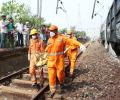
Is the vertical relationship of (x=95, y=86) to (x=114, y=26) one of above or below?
below

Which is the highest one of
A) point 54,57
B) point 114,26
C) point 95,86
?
point 114,26

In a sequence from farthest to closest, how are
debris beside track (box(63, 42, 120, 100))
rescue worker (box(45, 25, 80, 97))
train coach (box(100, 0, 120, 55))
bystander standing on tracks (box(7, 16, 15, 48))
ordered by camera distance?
bystander standing on tracks (box(7, 16, 15, 48)), train coach (box(100, 0, 120, 55)), debris beside track (box(63, 42, 120, 100)), rescue worker (box(45, 25, 80, 97))

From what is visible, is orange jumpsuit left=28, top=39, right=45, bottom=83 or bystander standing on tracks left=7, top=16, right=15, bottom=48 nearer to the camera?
orange jumpsuit left=28, top=39, right=45, bottom=83

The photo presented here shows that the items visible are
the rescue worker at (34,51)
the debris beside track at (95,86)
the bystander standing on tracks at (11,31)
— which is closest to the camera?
the debris beside track at (95,86)

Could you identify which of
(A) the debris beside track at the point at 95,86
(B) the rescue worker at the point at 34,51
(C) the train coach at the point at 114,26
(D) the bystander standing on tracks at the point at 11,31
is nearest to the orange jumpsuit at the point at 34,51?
(B) the rescue worker at the point at 34,51

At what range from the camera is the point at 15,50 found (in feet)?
53.3

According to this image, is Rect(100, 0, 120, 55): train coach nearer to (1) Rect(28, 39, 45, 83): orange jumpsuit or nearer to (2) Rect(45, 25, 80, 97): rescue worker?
(1) Rect(28, 39, 45, 83): orange jumpsuit

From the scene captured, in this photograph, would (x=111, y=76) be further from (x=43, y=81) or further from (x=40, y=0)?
(x=40, y=0)

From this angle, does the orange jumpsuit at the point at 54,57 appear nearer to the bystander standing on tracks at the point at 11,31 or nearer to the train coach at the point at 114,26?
the train coach at the point at 114,26

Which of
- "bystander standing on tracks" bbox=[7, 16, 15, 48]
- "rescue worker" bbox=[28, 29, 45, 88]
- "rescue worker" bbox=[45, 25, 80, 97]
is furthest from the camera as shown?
"bystander standing on tracks" bbox=[7, 16, 15, 48]

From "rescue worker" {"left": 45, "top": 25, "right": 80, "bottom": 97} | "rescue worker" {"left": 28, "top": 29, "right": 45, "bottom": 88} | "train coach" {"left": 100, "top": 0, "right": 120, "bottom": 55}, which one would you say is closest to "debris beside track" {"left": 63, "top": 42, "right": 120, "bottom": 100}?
"rescue worker" {"left": 45, "top": 25, "right": 80, "bottom": 97}

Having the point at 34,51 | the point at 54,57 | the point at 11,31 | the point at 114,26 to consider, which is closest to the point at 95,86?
the point at 54,57

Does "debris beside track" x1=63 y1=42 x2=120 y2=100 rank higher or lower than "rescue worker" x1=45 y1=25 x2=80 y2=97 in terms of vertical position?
lower

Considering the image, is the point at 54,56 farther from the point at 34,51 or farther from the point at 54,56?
the point at 34,51
